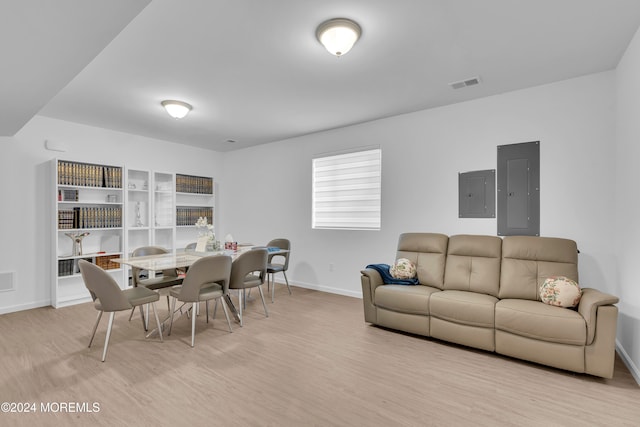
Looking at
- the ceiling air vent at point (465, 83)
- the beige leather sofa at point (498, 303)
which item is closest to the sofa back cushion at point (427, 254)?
the beige leather sofa at point (498, 303)

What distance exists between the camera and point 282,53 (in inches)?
108

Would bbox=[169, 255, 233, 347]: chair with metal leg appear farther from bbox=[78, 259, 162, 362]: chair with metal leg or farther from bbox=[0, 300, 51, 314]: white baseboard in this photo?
bbox=[0, 300, 51, 314]: white baseboard

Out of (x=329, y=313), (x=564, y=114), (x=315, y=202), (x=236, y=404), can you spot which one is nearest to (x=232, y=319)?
(x=329, y=313)

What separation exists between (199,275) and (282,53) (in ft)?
7.11

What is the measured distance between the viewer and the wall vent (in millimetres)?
4098

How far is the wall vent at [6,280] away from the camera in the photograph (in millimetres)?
4098

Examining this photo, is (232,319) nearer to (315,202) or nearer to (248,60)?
(315,202)

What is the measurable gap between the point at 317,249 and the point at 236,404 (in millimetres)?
3359

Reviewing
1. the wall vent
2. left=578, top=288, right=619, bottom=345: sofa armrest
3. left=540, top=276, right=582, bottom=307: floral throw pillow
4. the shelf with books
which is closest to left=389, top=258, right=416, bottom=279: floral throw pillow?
left=540, top=276, right=582, bottom=307: floral throw pillow

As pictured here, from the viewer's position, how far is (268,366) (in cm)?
263

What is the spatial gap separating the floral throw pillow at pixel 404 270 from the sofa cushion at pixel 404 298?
17 centimetres

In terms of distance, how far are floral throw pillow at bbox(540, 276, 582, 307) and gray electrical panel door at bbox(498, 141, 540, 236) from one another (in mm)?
837

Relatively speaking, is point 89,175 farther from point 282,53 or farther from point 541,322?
point 541,322

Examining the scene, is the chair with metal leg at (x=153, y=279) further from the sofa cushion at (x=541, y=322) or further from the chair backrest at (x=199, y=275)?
the sofa cushion at (x=541, y=322)
